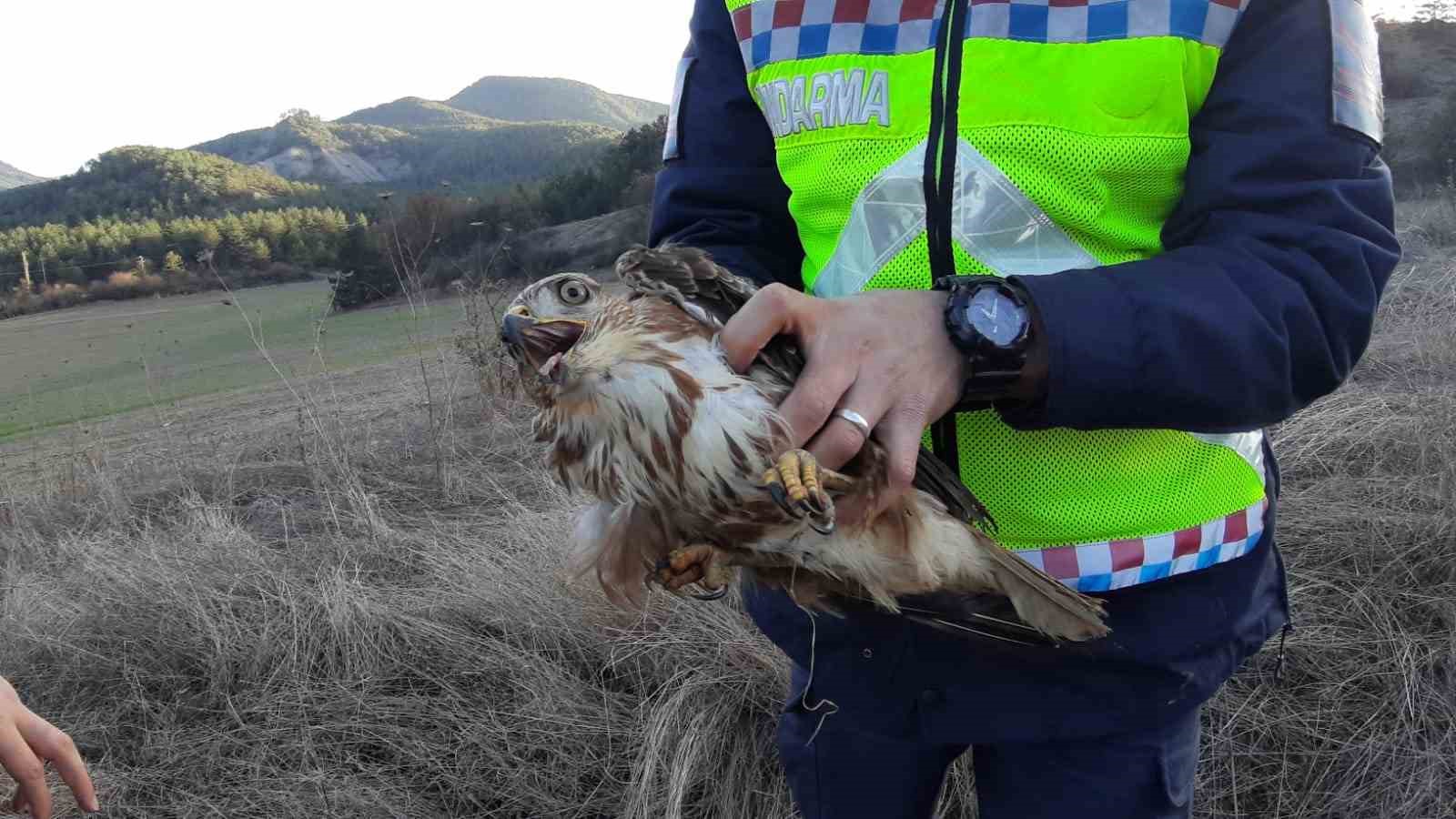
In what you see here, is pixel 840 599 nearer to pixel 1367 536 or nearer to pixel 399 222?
pixel 1367 536

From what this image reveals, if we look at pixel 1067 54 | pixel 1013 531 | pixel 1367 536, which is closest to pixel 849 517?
pixel 1013 531

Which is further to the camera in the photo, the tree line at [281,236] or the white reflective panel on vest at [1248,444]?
the tree line at [281,236]

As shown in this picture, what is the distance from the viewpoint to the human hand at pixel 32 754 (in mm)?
1708

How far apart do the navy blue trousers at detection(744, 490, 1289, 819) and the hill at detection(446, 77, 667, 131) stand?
11109 centimetres

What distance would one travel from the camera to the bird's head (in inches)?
56.3

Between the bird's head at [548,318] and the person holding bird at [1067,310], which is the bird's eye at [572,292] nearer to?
the bird's head at [548,318]

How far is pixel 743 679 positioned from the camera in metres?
3.38

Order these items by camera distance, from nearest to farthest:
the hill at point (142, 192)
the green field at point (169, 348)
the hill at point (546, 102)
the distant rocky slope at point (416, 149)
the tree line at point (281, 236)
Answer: the green field at point (169, 348), the tree line at point (281, 236), the hill at point (142, 192), the distant rocky slope at point (416, 149), the hill at point (546, 102)


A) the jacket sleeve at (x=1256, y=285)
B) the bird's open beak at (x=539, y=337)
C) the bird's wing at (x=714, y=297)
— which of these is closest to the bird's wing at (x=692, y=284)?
the bird's wing at (x=714, y=297)

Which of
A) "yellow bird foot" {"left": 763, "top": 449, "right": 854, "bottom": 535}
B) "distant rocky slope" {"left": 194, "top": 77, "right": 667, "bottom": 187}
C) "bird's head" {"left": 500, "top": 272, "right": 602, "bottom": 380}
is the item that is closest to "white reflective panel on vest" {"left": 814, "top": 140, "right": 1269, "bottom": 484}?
"yellow bird foot" {"left": 763, "top": 449, "right": 854, "bottom": 535}

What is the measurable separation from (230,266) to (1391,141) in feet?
68.0

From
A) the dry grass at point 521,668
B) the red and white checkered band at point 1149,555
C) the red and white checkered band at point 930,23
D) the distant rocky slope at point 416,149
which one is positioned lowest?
the distant rocky slope at point 416,149

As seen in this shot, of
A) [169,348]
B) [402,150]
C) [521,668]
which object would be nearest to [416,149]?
[402,150]

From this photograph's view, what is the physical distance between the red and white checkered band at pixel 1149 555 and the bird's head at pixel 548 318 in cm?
80
